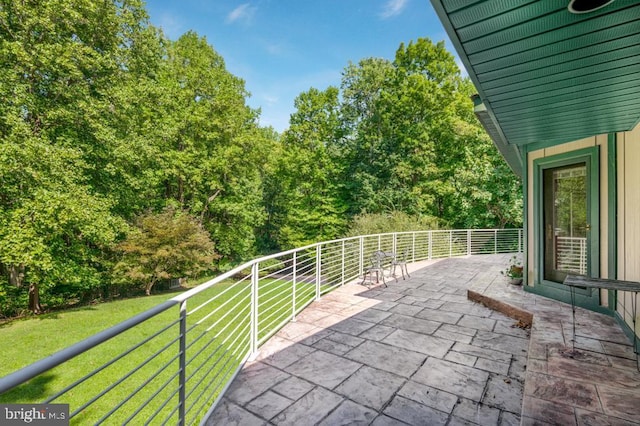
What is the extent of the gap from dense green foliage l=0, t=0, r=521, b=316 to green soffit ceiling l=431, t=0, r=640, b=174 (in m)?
8.48

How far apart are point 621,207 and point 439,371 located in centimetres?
293

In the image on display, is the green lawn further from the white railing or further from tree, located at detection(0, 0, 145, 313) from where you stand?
the white railing

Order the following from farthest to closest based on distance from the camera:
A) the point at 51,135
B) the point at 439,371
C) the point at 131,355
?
the point at 51,135 → the point at 131,355 → the point at 439,371

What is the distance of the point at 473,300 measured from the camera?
4789mm

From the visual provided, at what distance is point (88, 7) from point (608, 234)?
1366cm

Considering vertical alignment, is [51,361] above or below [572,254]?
above

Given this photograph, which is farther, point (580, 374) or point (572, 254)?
point (572, 254)

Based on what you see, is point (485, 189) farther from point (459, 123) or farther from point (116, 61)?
A: point (116, 61)

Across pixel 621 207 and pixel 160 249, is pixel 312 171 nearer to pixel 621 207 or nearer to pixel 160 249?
pixel 160 249

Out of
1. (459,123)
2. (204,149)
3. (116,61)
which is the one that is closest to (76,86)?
(116,61)


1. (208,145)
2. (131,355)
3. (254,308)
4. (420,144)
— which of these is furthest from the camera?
(420,144)

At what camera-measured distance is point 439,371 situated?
101 inches

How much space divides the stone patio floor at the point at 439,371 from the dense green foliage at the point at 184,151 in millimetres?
7502

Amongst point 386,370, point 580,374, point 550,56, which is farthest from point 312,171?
point 580,374
